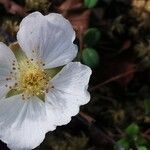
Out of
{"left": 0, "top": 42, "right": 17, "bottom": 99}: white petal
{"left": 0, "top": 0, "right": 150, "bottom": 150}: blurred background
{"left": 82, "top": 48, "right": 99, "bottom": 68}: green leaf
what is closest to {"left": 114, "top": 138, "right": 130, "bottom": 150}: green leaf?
{"left": 0, "top": 0, "right": 150, "bottom": 150}: blurred background

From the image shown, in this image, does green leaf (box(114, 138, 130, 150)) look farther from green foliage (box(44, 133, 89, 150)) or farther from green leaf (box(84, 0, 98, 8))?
green leaf (box(84, 0, 98, 8))

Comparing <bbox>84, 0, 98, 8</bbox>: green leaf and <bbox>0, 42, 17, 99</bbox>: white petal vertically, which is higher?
<bbox>84, 0, 98, 8</bbox>: green leaf

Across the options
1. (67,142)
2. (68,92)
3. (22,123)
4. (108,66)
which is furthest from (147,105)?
(22,123)

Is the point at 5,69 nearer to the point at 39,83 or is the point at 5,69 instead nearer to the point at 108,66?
the point at 39,83

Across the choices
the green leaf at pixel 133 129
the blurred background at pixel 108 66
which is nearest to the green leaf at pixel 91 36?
the blurred background at pixel 108 66

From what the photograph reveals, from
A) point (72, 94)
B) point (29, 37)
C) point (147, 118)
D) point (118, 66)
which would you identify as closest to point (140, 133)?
point (147, 118)

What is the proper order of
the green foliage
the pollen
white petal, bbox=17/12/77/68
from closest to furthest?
white petal, bbox=17/12/77/68 → the pollen → the green foliage

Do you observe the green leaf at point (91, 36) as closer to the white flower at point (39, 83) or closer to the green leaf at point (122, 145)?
the white flower at point (39, 83)

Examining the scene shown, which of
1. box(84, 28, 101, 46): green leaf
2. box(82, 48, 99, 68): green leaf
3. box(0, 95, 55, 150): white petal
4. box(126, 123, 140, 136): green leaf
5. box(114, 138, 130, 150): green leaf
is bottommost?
box(114, 138, 130, 150): green leaf
